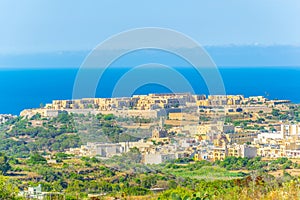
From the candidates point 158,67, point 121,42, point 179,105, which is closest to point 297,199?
point 121,42

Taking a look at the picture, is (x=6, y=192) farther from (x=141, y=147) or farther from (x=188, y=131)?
(x=188, y=131)

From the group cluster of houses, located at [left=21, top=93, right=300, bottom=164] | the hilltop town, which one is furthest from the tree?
cluster of houses, located at [left=21, top=93, right=300, bottom=164]

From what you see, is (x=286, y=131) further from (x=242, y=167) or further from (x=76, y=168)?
(x=76, y=168)

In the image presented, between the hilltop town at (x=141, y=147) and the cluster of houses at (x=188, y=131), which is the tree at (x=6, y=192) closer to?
the hilltop town at (x=141, y=147)

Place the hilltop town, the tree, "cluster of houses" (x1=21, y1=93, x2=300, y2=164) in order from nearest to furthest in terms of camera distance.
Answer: the tree → the hilltop town → "cluster of houses" (x1=21, y1=93, x2=300, y2=164)

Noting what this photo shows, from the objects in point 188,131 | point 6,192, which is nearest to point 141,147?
point 188,131

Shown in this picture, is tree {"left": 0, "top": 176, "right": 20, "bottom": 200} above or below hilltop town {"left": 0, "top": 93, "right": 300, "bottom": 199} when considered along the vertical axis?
below

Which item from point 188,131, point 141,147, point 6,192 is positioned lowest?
point 6,192

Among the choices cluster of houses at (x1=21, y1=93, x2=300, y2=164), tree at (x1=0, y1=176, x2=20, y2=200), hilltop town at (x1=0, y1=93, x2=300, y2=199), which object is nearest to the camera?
tree at (x1=0, y1=176, x2=20, y2=200)

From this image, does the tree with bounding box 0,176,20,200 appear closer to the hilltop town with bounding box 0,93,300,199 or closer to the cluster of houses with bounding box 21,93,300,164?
the hilltop town with bounding box 0,93,300,199

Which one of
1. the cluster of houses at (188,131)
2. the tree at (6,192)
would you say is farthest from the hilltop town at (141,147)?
the tree at (6,192)

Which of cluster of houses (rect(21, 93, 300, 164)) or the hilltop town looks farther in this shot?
cluster of houses (rect(21, 93, 300, 164))
